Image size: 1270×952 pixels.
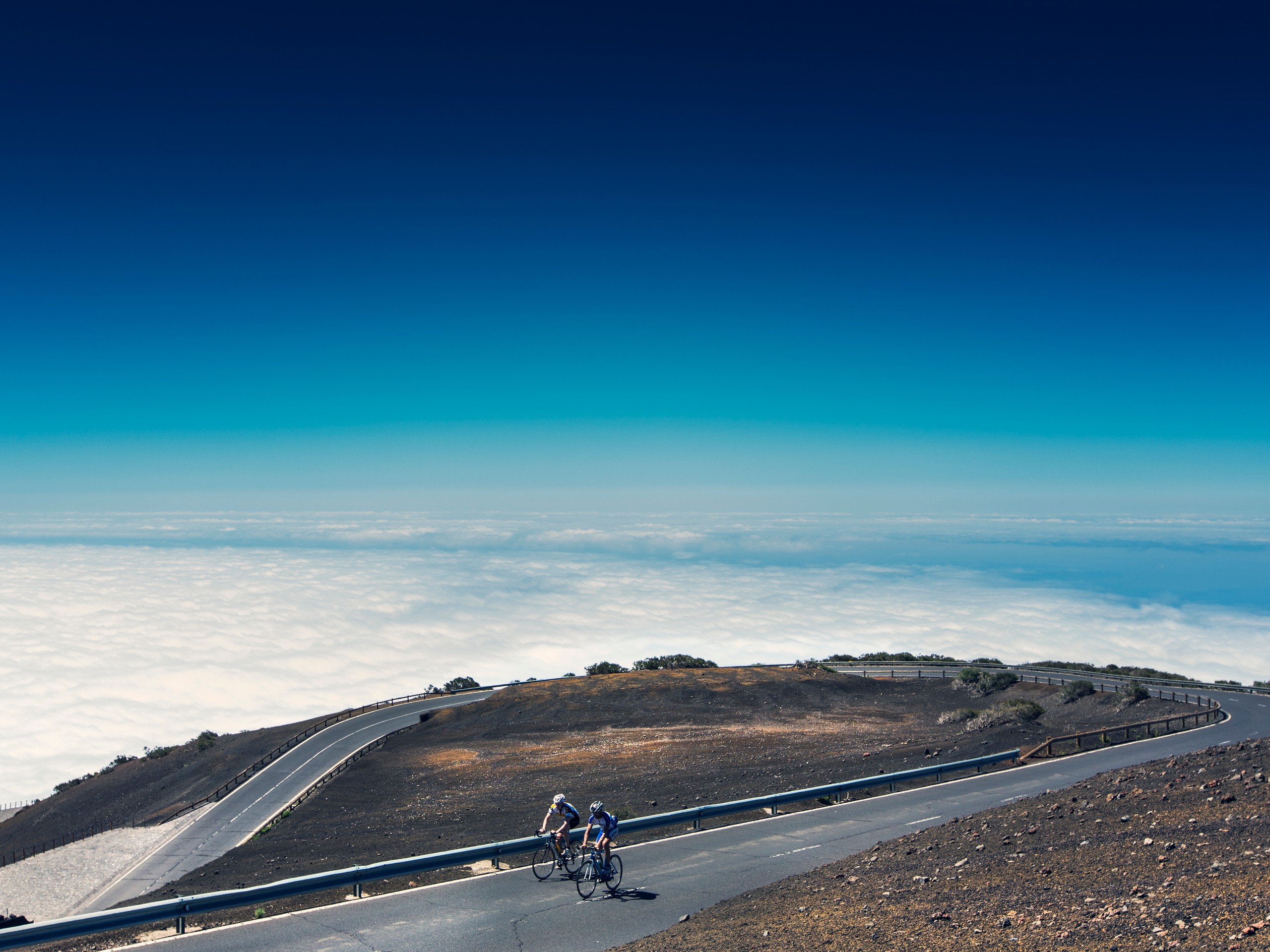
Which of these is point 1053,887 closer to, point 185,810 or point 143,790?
point 185,810

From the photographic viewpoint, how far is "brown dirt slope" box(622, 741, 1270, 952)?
25.9 ft

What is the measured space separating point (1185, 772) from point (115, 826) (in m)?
40.1

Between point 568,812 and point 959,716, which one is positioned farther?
point 959,716

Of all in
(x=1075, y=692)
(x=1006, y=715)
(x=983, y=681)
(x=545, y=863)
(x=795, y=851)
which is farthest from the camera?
(x=983, y=681)

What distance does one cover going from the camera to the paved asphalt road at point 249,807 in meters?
24.9

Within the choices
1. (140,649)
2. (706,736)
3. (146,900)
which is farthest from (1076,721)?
(140,649)

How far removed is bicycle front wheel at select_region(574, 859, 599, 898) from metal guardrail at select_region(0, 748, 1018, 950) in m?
1.30

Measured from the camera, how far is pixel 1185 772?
15.5 m

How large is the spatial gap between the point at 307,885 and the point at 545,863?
3.78 m

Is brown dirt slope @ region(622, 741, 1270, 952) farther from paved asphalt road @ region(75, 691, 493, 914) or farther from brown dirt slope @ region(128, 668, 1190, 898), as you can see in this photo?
paved asphalt road @ region(75, 691, 493, 914)

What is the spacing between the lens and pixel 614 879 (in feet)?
41.4

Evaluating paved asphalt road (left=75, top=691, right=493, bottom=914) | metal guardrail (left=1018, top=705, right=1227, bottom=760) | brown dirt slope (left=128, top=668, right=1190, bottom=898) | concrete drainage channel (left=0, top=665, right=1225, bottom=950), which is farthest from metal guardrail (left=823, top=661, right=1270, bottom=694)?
concrete drainage channel (left=0, top=665, right=1225, bottom=950)

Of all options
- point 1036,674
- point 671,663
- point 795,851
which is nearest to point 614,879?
point 795,851

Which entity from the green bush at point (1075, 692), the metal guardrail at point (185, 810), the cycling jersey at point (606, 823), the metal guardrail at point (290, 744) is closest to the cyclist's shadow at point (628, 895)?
the cycling jersey at point (606, 823)
